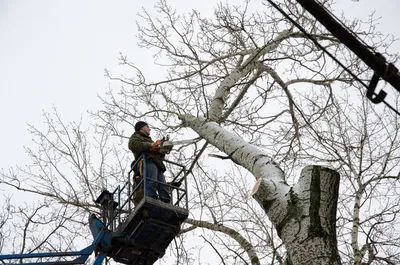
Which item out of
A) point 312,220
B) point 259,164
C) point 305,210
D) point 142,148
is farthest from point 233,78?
point 312,220

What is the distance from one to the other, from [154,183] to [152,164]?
11.4 inches

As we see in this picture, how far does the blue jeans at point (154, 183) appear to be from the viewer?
7.92 meters

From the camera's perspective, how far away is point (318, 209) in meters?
4.96

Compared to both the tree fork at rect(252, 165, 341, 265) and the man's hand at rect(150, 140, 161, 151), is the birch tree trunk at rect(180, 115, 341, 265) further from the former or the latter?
the man's hand at rect(150, 140, 161, 151)

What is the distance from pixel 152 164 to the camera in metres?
8.16

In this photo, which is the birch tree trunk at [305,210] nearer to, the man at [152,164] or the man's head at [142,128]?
the man at [152,164]

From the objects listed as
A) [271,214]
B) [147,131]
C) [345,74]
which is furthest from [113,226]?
[345,74]

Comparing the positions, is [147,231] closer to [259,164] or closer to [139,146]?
[139,146]

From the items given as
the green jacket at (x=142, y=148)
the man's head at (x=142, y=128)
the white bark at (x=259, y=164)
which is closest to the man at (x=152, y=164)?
the green jacket at (x=142, y=148)

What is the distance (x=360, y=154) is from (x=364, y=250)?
1.94 meters

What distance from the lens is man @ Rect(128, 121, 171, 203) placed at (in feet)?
26.1

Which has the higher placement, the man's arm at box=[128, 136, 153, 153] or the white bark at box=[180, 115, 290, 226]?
the man's arm at box=[128, 136, 153, 153]

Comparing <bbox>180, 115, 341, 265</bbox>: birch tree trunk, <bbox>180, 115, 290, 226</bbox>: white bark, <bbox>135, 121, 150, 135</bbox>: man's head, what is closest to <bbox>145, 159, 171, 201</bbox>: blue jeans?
<bbox>135, 121, 150, 135</bbox>: man's head

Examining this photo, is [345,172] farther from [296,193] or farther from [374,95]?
[374,95]
